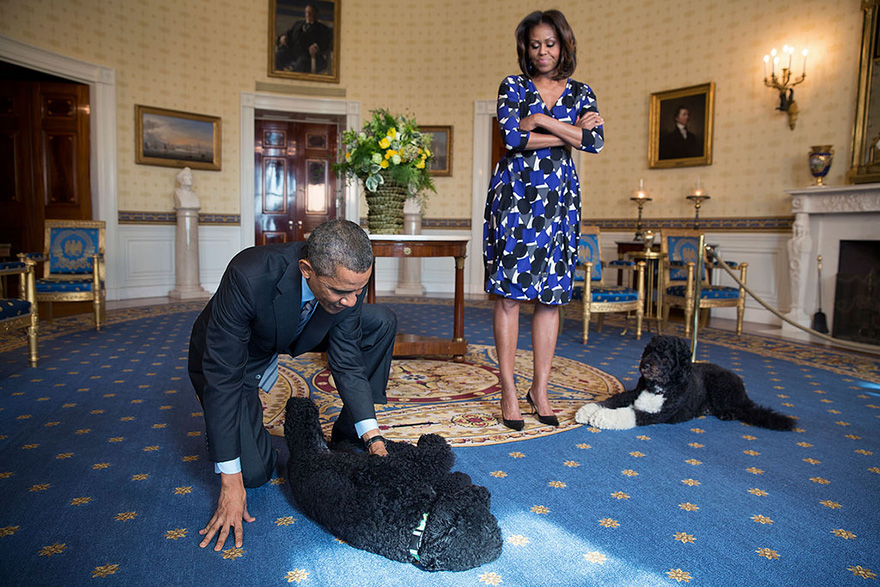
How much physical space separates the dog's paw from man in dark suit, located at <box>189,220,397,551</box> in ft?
4.45

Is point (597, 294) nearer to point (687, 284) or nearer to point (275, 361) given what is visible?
point (687, 284)

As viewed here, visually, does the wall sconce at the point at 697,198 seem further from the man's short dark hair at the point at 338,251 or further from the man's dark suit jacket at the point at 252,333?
the man's short dark hair at the point at 338,251

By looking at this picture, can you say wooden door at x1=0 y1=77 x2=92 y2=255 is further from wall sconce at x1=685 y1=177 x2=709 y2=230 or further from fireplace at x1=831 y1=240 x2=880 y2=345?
fireplace at x1=831 y1=240 x2=880 y2=345

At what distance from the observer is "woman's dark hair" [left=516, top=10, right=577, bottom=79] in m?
2.58

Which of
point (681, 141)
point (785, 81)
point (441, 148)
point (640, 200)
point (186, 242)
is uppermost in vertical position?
point (785, 81)

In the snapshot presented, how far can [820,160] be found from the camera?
5.90 metres

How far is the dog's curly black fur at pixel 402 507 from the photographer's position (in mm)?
1562

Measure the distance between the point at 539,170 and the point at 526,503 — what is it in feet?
4.74

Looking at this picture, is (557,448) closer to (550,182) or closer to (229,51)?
(550,182)

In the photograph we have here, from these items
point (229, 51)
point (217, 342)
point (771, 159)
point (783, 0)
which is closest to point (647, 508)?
point (217, 342)

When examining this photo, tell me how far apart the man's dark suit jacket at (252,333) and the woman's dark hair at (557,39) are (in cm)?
150

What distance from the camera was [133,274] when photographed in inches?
325

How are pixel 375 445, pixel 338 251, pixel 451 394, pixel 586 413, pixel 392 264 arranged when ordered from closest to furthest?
pixel 338 251, pixel 375 445, pixel 586 413, pixel 451 394, pixel 392 264

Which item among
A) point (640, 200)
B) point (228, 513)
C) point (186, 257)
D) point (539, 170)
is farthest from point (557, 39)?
point (186, 257)
